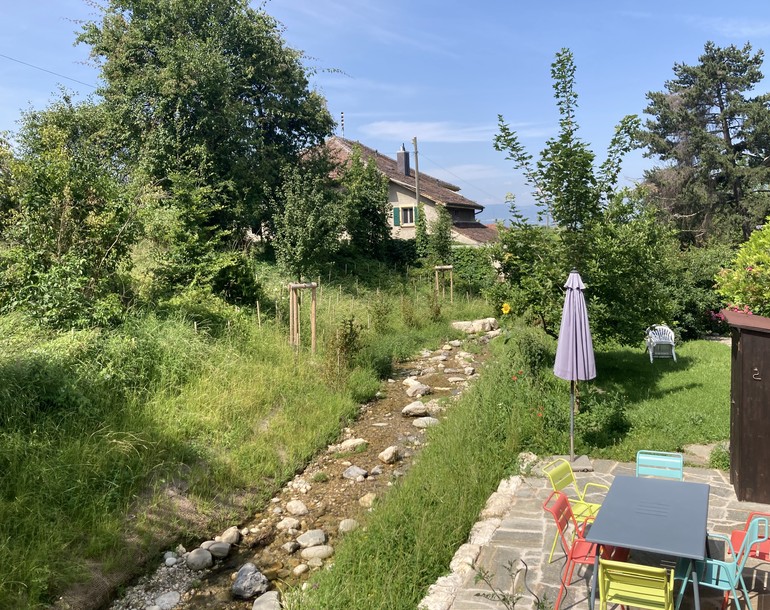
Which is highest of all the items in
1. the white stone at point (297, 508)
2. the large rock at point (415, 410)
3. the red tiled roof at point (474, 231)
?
the red tiled roof at point (474, 231)

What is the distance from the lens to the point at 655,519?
3766 mm

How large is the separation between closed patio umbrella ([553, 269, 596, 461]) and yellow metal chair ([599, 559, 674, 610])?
11.4 ft

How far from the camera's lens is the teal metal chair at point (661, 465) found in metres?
5.06

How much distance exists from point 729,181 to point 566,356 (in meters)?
24.4

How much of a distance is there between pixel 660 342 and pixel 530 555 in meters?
8.91

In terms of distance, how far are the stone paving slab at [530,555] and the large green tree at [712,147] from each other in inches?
901

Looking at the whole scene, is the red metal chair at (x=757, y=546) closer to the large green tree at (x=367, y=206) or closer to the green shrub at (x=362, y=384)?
the green shrub at (x=362, y=384)

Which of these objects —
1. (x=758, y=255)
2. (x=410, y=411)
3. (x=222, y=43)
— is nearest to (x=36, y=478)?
(x=410, y=411)

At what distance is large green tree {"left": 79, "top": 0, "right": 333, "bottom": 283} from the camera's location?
17.0 metres

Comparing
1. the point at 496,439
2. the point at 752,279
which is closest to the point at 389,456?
the point at 496,439

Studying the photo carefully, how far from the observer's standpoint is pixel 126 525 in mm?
5957

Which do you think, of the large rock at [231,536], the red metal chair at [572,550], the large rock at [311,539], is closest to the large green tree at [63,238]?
the large rock at [231,536]

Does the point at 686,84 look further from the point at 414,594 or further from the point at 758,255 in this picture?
the point at 414,594

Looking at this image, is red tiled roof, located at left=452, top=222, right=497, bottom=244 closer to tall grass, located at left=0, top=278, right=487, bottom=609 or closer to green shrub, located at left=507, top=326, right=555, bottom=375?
green shrub, located at left=507, top=326, right=555, bottom=375
